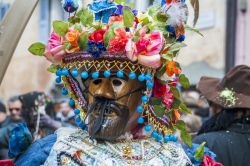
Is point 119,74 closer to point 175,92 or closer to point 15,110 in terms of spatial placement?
point 175,92

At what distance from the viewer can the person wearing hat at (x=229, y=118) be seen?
456 cm

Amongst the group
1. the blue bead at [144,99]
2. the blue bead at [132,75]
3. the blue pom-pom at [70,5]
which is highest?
the blue pom-pom at [70,5]

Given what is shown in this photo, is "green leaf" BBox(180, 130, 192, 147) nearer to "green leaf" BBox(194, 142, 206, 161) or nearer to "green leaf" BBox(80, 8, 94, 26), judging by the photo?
"green leaf" BBox(194, 142, 206, 161)

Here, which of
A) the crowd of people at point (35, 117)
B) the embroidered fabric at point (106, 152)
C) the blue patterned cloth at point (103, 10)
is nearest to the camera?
the embroidered fabric at point (106, 152)

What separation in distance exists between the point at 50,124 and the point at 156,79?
2.44m

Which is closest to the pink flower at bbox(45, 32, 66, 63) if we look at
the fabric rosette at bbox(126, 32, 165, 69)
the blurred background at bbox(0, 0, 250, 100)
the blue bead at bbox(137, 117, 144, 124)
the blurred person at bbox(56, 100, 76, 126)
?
the fabric rosette at bbox(126, 32, 165, 69)

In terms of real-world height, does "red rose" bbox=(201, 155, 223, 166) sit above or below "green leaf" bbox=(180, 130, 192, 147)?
below

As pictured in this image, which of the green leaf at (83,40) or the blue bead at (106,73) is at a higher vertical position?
the green leaf at (83,40)

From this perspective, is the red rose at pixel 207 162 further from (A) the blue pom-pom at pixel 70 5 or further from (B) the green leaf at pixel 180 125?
(A) the blue pom-pom at pixel 70 5

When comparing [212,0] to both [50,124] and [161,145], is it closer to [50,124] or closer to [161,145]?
→ [50,124]

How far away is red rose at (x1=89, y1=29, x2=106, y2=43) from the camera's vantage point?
136 inches

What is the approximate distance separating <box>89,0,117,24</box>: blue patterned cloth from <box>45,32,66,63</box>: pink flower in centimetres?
21

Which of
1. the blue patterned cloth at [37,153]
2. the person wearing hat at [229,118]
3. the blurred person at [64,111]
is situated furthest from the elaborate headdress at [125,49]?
the blurred person at [64,111]

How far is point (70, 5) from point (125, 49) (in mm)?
349
